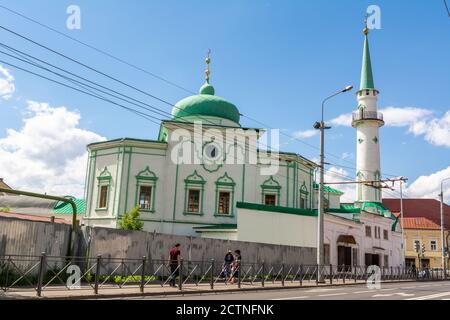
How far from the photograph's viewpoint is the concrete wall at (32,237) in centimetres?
1644

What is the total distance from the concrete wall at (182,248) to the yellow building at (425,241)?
134 feet

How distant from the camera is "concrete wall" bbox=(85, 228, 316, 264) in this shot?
19.6m

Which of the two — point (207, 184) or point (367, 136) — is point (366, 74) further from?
point (207, 184)

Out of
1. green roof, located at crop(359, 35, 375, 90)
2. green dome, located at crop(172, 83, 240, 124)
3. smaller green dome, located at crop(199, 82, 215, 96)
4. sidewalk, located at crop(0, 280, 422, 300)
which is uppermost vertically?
green roof, located at crop(359, 35, 375, 90)

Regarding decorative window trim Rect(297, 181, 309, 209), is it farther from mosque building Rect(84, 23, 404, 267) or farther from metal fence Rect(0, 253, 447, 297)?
metal fence Rect(0, 253, 447, 297)

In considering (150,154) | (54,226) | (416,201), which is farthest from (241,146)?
(416,201)

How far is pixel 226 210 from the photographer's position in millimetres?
33875

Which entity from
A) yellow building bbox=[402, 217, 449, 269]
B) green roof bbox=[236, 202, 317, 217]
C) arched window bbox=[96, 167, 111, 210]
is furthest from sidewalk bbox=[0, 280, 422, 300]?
yellow building bbox=[402, 217, 449, 269]

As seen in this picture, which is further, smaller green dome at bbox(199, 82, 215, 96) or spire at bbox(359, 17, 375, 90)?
spire at bbox(359, 17, 375, 90)

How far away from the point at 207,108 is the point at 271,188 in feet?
26.3

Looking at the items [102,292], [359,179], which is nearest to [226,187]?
[359,179]

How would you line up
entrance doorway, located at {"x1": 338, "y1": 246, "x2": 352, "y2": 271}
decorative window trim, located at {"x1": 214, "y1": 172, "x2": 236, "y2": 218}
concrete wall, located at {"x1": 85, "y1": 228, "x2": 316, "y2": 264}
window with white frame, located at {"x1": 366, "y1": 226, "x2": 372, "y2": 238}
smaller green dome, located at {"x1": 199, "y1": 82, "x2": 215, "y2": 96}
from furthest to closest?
smaller green dome, located at {"x1": 199, "y1": 82, "x2": 215, "y2": 96} < window with white frame, located at {"x1": 366, "y1": 226, "x2": 372, "y2": 238} < decorative window trim, located at {"x1": 214, "y1": 172, "x2": 236, "y2": 218} < entrance doorway, located at {"x1": 338, "y1": 246, "x2": 352, "y2": 271} < concrete wall, located at {"x1": 85, "y1": 228, "x2": 316, "y2": 264}

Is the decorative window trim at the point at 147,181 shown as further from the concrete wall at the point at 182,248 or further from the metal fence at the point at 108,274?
the metal fence at the point at 108,274

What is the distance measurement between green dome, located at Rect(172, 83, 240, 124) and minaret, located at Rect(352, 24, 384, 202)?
13441 millimetres
